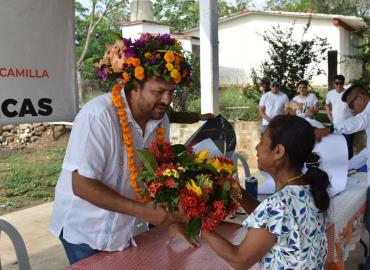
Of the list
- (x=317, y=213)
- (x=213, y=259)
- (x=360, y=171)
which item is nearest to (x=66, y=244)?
(x=213, y=259)

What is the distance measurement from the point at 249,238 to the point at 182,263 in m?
0.48

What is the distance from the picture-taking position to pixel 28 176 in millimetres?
7598

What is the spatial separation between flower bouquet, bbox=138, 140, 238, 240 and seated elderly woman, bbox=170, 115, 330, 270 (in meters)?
0.10

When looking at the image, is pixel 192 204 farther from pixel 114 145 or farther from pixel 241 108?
pixel 241 108

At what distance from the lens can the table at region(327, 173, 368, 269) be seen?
7.93ft

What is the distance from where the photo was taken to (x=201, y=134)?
9.46ft

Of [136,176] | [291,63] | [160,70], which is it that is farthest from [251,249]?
[291,63]

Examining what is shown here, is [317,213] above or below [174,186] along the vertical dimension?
below

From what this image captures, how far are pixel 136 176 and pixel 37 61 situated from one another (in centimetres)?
143

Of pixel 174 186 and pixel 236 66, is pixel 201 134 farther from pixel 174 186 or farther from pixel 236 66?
pixel 236 66

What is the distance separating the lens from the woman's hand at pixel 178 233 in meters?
2.02

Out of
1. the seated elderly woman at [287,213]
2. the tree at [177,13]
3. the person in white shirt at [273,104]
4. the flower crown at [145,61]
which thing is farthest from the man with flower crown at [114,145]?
the tree at [177,13]

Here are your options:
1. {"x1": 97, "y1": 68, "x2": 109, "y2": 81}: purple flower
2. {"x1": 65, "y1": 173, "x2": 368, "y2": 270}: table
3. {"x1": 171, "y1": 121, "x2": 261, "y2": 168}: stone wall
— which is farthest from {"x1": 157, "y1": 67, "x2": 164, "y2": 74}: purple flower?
{"x1": 171, "y1": 121, "x2": 261, "y2": 168}: stone wall

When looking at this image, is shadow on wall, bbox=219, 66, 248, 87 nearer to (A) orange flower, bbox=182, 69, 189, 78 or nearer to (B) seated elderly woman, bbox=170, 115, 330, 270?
(A) orange flower, bbox=182, 69, 189, 78
